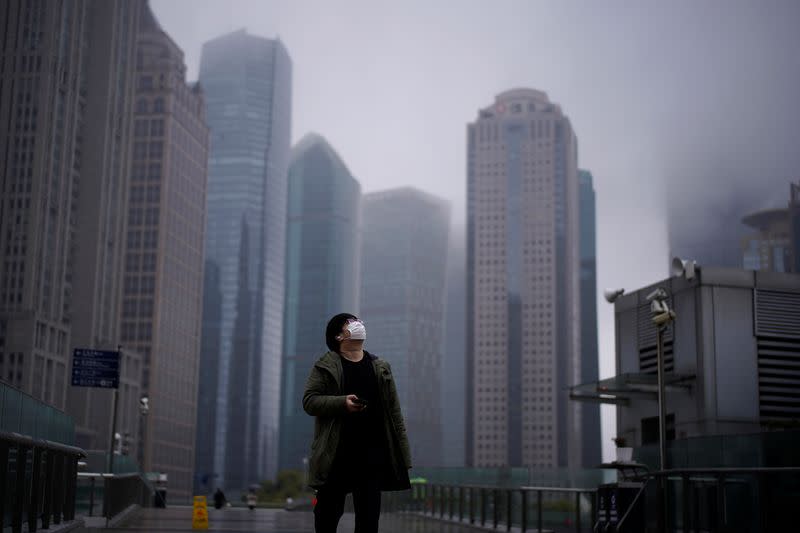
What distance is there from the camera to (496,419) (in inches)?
7844

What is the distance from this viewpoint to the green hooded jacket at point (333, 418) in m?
6.50

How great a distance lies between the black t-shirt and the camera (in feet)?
21.6

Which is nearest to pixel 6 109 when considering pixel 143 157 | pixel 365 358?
pixel 143 157

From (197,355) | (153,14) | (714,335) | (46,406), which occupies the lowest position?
(46,406)

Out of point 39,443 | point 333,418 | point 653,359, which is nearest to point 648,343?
point 653,359

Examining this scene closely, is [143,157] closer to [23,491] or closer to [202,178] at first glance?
[202,178]

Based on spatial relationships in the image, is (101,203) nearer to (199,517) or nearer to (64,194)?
(64,194)

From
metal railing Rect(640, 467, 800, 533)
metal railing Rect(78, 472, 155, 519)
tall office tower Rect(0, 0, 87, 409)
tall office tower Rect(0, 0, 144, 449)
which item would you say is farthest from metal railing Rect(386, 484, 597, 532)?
tall office tower Rect(0, 0, 87, 409)

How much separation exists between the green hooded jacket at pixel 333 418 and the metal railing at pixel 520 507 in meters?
10.4

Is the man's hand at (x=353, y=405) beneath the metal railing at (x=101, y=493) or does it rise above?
above

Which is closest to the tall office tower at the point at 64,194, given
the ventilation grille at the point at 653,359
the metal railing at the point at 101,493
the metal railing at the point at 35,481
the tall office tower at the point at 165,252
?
the tall office tower at the point at 165,252

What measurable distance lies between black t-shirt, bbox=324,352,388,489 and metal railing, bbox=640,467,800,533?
342cm

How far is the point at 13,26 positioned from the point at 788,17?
7084 cm

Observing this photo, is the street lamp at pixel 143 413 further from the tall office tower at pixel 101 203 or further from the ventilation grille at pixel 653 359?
the ventilation grille at pixel 653 359
